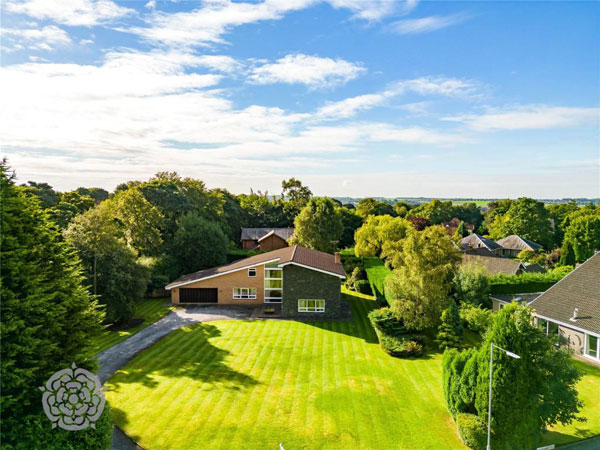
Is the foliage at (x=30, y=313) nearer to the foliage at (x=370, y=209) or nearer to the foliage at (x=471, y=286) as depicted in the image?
the foliage at (x=471, y=286)

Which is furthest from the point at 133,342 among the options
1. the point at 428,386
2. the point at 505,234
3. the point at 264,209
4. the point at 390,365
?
the point at 505,234

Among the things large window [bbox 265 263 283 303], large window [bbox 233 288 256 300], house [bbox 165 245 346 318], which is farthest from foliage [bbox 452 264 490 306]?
large window [bbox 233 288 256 300]

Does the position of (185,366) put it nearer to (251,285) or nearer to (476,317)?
(251,285)

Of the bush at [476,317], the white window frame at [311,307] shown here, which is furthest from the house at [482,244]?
the white window frame at [311,307]

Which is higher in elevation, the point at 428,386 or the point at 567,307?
the point at 567,307

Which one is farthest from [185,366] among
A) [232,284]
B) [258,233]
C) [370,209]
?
[370,209]

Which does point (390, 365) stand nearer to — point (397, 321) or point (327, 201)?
point (397, 321)
